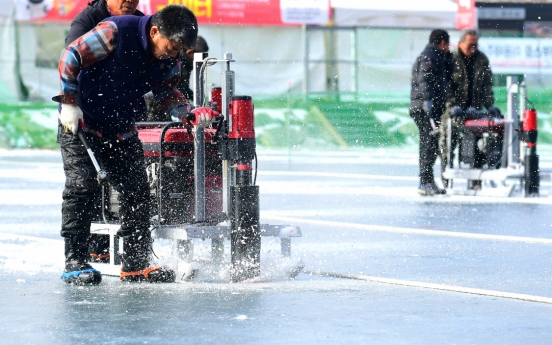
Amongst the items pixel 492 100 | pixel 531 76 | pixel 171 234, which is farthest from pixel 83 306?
pixel 531 76

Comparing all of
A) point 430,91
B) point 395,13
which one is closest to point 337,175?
point 430,91

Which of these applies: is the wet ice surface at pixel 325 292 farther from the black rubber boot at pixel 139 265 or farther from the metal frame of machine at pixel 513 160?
the metal frame of machine at pixel 513 160

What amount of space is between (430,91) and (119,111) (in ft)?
26.6

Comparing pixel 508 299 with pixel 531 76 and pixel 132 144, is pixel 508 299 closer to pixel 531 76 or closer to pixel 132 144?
pixel 132 144

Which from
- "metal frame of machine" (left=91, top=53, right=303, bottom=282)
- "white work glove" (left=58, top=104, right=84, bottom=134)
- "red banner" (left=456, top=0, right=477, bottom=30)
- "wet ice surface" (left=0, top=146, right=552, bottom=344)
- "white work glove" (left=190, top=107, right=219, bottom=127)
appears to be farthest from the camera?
"red banner" (left=456, top=0, right=477, bottom=30)

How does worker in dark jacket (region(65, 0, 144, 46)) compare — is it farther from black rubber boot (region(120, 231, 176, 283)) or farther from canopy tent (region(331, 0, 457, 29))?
canopy tent (region(331, 0, 457, 29))

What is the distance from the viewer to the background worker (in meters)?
15.1

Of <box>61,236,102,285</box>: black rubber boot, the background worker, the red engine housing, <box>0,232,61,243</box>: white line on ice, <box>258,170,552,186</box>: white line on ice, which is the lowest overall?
<box>0,232,61,243</box>: white line on ice

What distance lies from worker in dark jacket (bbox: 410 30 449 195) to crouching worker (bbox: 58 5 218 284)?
7.65 m

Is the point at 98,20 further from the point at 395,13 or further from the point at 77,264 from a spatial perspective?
the point at 395,13

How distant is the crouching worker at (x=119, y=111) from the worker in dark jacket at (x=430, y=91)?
765 centimetres

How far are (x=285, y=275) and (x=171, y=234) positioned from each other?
0.73 meters

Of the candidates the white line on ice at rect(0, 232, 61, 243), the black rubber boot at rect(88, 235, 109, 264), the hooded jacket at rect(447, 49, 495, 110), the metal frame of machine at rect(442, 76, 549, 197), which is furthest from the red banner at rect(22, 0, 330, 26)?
the black rubber boot at rect(88, 235, 109, 264)

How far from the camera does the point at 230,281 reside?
7.23 metres
